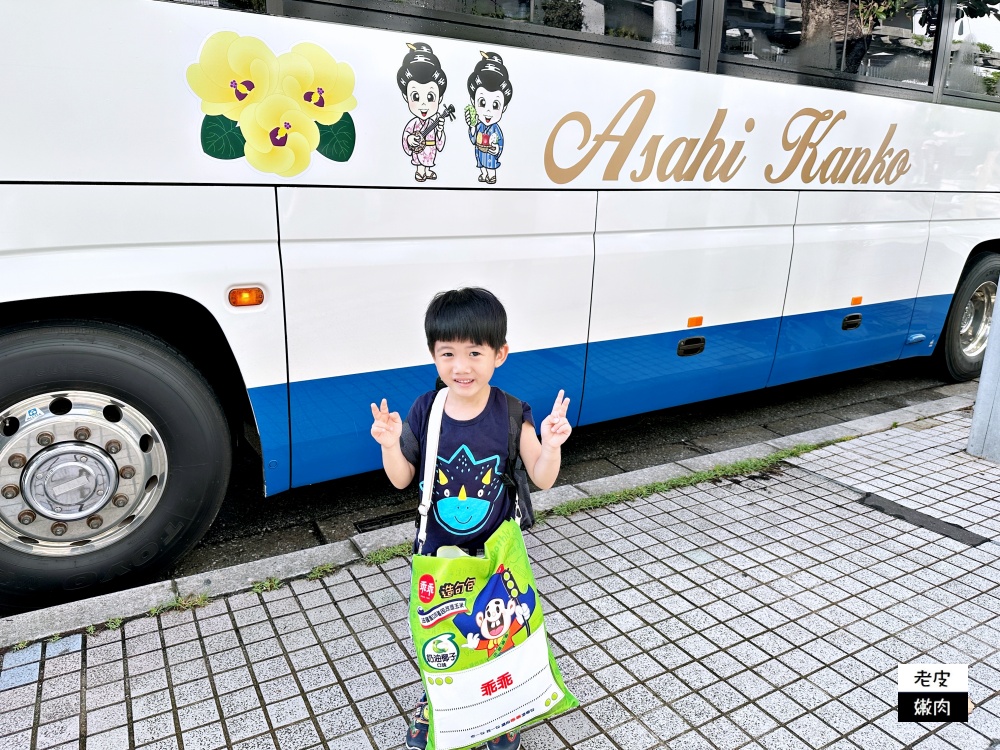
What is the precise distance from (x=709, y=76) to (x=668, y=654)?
3.13 meters

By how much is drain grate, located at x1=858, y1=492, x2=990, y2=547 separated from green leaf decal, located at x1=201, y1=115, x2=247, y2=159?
362cm

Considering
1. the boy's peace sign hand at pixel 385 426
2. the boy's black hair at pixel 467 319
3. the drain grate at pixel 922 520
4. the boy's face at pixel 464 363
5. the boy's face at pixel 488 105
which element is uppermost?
the boy's face at pixel 488 105

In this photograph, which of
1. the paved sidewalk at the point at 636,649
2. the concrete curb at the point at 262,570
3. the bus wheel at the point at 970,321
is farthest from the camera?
the bus wheel at the point at 970,321

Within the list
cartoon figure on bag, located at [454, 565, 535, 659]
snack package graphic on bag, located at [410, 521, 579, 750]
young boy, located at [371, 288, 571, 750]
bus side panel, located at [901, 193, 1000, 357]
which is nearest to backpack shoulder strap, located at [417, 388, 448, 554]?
young boy, located at [371, 288, 571, 750]

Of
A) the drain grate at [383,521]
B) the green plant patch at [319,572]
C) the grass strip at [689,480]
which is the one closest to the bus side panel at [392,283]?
the drain grate at [383,521]

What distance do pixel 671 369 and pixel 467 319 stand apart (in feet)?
9.50

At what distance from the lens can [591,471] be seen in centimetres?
479

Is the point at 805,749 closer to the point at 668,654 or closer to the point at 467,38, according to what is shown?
the point at 668,654

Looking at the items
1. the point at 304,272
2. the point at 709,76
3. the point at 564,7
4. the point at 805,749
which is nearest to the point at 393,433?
the point at 304,272

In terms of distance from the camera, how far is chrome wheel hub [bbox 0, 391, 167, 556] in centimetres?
292

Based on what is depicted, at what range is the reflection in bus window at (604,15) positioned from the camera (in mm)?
3498

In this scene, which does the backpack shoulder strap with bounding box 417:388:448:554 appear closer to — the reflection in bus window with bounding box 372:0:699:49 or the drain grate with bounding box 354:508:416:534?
the drain grate with bounding box 354:508:416:534

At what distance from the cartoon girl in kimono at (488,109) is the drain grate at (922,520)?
270 cm

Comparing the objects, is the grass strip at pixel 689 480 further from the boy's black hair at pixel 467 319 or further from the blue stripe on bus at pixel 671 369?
the boy's black hair at pixel 467 319
